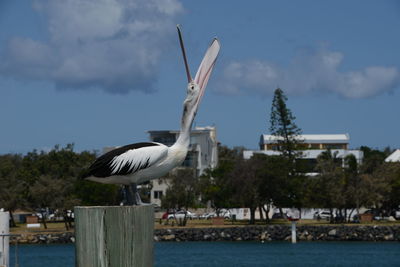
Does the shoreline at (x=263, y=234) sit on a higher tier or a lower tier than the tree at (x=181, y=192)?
lower

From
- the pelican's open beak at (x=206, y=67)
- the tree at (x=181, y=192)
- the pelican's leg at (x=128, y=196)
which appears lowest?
the pelican's leg at (x=128, y=196)

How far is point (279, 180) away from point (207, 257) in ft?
56.9

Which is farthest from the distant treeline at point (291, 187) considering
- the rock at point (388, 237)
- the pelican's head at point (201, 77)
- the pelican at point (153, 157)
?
the pelican's head at point (201, 77)

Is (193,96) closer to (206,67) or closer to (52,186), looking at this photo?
(206,67)

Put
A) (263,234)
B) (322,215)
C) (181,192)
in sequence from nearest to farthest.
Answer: (263,234) < (181,192) < (322,215)

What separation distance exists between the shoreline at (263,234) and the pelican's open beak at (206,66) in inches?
2179

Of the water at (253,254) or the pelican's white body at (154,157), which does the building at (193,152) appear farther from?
the pelican's white body at (154,157)

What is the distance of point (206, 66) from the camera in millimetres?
7484

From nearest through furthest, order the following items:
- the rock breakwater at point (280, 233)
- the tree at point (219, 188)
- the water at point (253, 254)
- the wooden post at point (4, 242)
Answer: the wooden post at point (4, 242) < the water at point (253, 254) < the rock breakwater at point (280, 233) < the tree at point (219, 188)

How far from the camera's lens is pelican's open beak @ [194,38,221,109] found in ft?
24.5

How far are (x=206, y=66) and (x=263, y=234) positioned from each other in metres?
56.6

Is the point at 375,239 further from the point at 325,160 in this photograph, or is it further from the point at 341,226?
Result: the point at 325,160

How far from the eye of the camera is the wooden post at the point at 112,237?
6.00 metres

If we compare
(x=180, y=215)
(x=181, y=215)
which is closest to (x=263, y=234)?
(x=180, y=215)
